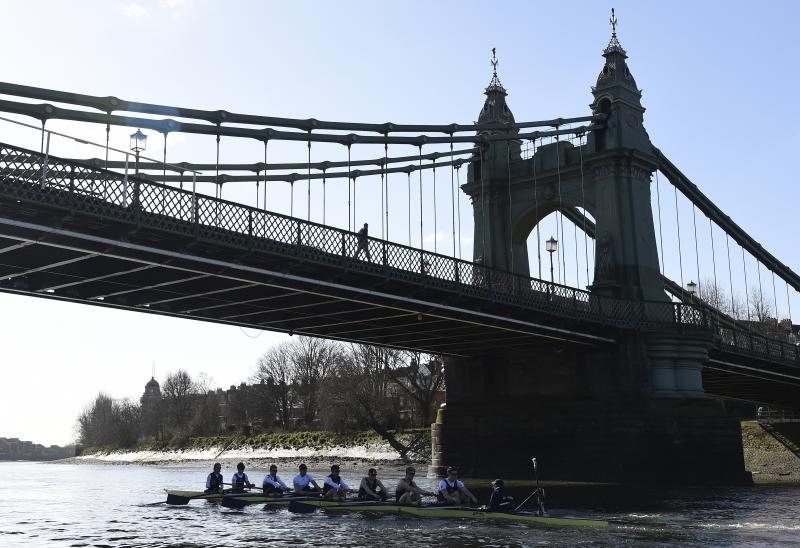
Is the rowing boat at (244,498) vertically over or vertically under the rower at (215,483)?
under

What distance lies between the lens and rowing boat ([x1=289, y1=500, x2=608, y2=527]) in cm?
2027

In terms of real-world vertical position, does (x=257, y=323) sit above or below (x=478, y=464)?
above

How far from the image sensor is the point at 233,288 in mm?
25297

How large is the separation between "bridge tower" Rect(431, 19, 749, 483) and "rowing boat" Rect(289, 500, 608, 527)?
1403 centimetres

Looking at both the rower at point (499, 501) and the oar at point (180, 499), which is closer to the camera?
the rower at point (499, 501)

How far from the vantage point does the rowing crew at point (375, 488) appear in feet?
74.7

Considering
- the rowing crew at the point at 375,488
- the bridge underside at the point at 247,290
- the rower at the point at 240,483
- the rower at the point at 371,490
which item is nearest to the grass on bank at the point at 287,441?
the bridge underside at the point at 247,290

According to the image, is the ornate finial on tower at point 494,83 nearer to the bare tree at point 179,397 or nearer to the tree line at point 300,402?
the tree line at point 300,402

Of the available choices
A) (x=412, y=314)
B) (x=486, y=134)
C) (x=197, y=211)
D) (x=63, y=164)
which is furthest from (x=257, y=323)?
(x=486, y=134)

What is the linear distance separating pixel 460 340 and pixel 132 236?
63.5 feet

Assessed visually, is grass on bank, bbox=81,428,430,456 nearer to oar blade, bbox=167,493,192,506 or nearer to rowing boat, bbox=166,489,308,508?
oar blade, bbox=167,493,192,506

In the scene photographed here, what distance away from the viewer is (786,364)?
48.4m

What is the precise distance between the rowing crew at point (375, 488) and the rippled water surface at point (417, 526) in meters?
0.63

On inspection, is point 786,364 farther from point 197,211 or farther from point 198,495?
point 197,211
